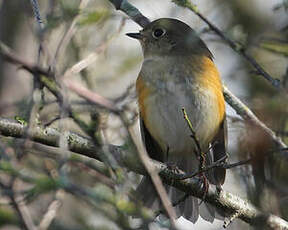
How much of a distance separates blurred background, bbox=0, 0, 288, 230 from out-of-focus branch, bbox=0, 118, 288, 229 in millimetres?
77

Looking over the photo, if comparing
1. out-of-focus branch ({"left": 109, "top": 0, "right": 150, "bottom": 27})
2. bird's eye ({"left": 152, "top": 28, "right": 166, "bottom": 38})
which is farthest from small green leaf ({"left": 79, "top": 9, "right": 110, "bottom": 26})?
bird's eye ({"left": 152, "top": 28, "right": 166, "bottom": 38})

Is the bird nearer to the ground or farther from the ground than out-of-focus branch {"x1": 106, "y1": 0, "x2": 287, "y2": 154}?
nearer to the ground

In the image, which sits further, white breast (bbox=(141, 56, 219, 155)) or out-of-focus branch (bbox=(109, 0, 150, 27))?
out-of-focus branch (bbox=(109, 0, 150, 27))

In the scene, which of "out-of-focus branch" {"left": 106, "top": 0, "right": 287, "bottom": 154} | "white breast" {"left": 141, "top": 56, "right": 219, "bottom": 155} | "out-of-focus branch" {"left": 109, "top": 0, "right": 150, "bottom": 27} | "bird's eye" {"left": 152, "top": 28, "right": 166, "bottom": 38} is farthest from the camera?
"bird's eye" {"left": 152, "top": 28, "right": 166, "bottom": 38}

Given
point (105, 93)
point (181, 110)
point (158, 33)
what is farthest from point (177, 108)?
point (105, 93)

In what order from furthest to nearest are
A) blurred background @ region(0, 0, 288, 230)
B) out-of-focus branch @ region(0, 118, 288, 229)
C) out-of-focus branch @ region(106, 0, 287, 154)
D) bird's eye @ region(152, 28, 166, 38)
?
bird's eye @ region(152, 28, 166, 38)
out-of-focus branch @ region(106, 0, 287, 154)
out-of-focus branch @ region(0, 118, 288, 229)
blurred background @ region(0, 0, 288, 230)

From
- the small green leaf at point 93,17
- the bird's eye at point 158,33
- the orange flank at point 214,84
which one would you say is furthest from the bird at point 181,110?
the small green leaf at point 93,17

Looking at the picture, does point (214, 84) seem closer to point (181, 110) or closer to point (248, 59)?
point (181, 110)

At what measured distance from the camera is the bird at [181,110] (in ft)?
18.3

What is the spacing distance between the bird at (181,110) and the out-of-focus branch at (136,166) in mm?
622

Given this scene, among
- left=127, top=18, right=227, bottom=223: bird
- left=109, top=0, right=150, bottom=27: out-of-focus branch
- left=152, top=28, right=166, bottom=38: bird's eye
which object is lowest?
left=127, top=18, right=227, bottom=223: bird

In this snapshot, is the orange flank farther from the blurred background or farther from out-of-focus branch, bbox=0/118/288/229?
out-of-focus branch, bbox=0/118/288/229

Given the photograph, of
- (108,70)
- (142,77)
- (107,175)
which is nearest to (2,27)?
(108,70)

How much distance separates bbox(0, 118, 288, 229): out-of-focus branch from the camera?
4.03 m
